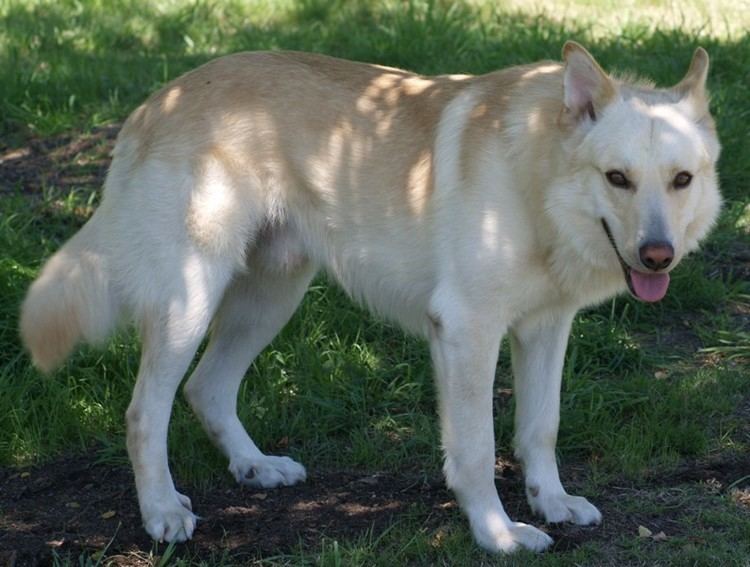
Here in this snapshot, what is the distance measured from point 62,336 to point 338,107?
3.99 feet

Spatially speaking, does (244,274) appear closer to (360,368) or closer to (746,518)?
(360,368)

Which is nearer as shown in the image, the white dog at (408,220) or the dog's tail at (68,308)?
the white dog at (408,220)

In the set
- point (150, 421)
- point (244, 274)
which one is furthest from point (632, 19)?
point (150, 421)

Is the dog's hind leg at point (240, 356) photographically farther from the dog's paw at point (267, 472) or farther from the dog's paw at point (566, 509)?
the dog's paw at point (566, 509)

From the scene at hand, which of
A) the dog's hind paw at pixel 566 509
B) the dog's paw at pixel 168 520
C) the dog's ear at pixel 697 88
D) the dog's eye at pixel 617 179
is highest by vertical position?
the dog's ear at pixel 697 88

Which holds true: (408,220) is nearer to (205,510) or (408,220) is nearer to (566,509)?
(566,509)

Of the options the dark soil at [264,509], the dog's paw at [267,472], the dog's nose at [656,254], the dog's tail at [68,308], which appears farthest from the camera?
the dog's paw at [267,472]

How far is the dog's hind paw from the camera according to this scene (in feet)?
13.9

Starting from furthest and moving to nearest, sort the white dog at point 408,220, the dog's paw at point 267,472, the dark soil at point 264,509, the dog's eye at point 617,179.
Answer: the dog's paw at point 267,472
the dark soil at point 264,509
the white dog at point 408,220
the dog's eye at point 617,179

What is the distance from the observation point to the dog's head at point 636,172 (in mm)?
3684

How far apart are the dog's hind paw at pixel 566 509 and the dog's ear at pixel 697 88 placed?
4.42ft

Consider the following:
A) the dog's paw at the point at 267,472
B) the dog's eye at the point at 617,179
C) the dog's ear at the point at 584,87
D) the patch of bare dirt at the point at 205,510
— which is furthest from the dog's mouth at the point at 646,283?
the dog's paw at the point at 267,472

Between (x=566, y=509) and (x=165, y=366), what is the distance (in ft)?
4.71

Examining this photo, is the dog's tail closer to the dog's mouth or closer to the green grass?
the green grass
